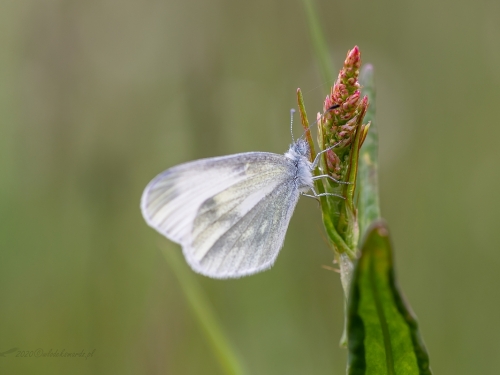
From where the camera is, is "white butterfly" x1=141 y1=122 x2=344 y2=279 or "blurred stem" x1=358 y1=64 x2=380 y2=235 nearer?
"blurred stem" x1=358 y1=64 x2=380 y2=235

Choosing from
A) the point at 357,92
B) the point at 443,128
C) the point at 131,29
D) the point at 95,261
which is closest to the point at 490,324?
the point at 443,128

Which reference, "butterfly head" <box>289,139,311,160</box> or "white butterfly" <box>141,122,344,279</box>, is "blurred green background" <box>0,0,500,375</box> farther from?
"butterfly head" <box>289,139,311,160</box>

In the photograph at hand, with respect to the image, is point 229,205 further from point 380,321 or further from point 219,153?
point 380,321

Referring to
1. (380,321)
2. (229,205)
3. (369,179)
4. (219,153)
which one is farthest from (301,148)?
(380,321)

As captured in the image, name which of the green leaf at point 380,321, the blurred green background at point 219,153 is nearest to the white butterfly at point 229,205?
the blurred green background at point 219,153

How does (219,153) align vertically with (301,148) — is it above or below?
above

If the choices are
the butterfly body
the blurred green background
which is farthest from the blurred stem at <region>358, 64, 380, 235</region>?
the blurred green background

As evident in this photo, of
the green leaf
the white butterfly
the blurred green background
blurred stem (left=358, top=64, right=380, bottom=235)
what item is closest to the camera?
the green leaf

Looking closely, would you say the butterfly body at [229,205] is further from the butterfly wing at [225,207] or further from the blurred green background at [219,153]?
the blurred green background at [219,153]
